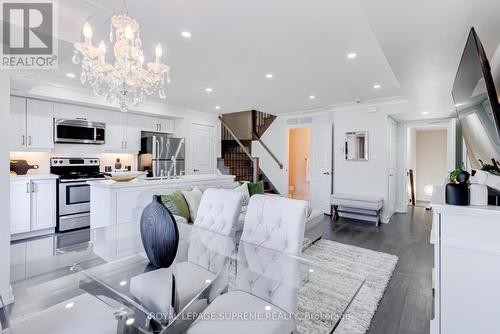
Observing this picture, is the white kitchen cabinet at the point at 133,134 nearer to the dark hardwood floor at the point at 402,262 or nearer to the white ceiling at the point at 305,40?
the white ceiling at the point at 305,40

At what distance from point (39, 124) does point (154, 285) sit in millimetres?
4182

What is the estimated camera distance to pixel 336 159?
562cm

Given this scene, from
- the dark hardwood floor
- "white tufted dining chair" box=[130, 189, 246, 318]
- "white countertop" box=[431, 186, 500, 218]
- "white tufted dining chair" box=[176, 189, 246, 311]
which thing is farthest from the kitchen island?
"white countertop" box=[431, 186, 500, 218]

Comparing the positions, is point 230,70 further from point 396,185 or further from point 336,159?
point 396,185

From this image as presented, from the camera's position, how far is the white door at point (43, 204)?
12.6 ft

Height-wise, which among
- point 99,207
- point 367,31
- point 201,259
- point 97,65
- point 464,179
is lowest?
point 201,259

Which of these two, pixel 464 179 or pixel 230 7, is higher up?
pixel 230 7

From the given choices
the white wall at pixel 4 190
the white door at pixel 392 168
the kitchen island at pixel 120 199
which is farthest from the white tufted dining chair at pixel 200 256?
the white door at pixel 392 168

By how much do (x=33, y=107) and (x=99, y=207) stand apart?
2503 millimetres

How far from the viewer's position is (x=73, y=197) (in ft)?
13.7

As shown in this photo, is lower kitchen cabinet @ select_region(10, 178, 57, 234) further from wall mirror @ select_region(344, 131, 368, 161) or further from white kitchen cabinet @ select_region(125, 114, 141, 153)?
wall mirror @ select_region(344, 131, 368, 161)

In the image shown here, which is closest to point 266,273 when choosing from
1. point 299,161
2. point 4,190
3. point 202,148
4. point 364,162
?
point 4,190

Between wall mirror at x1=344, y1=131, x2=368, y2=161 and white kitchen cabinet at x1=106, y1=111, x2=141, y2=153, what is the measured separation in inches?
185

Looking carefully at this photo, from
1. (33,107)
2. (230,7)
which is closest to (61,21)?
(230,7)
